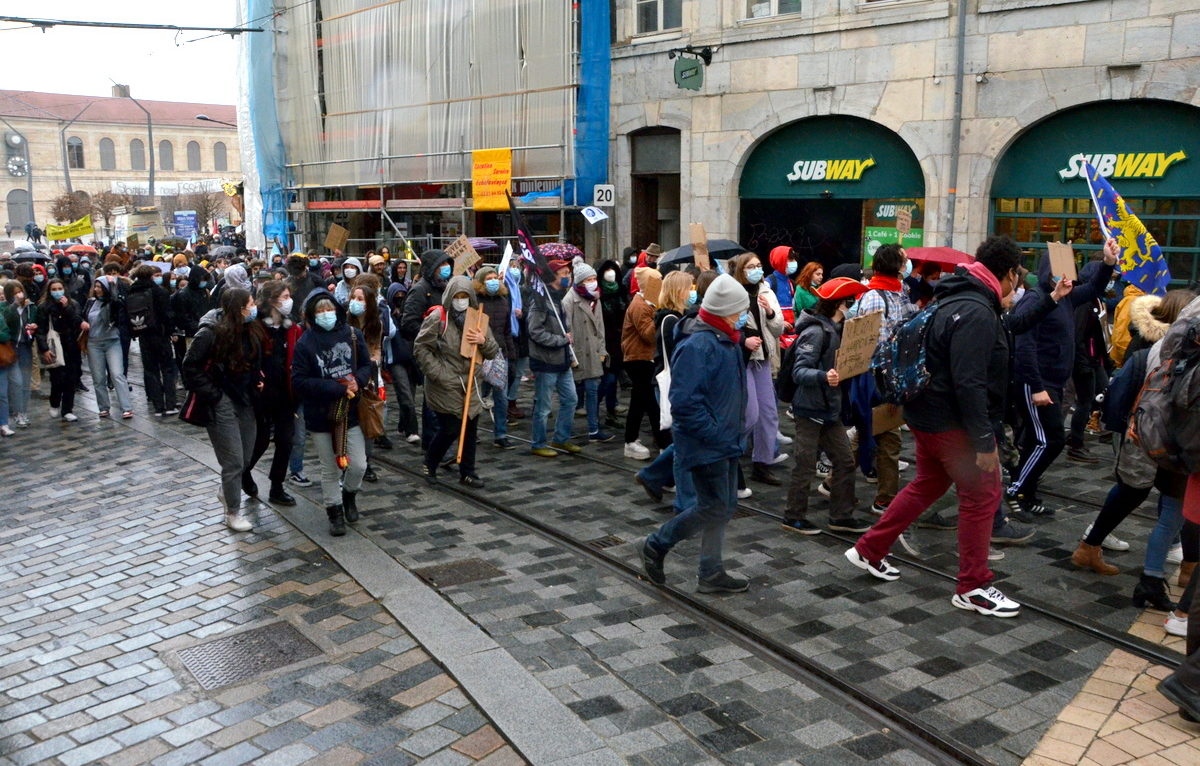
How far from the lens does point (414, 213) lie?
23.4 metres

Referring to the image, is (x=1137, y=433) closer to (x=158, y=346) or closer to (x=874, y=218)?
(x=158, y=346)

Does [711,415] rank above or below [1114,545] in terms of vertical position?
above

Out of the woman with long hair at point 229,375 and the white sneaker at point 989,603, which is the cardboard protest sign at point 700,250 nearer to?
the woman with long hair at point 229,375

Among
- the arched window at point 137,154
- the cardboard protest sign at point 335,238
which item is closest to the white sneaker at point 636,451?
the cardboard protest sign at point 335,238

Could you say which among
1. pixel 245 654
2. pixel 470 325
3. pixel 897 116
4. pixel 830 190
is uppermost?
pixel 897 116

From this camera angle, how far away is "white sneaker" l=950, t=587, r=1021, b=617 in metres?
5.25

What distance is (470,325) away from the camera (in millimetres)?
8203

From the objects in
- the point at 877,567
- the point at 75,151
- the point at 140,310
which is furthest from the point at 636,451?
the point at 75,151

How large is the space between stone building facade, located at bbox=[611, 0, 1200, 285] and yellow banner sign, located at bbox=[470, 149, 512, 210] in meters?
2.26

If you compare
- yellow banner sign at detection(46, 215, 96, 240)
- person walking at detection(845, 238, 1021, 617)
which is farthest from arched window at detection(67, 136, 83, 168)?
person walking at detection(845, 238, 1021, 617)

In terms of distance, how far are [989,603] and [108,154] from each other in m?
105

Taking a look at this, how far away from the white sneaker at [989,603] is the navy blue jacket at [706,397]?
145 centimetres

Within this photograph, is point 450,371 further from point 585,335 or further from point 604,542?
point 604,542

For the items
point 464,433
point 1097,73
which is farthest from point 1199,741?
point 1097,73
